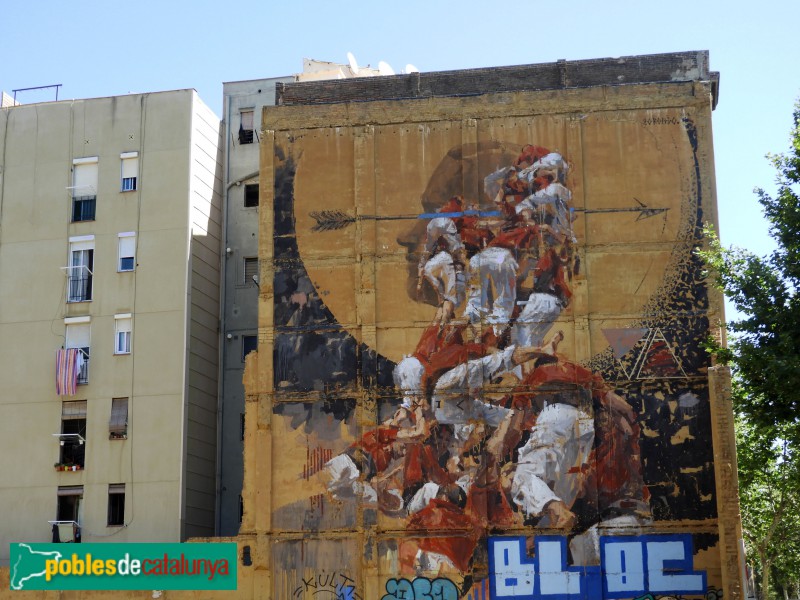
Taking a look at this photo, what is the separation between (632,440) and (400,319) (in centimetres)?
869

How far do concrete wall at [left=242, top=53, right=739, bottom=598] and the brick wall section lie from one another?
0.48ft

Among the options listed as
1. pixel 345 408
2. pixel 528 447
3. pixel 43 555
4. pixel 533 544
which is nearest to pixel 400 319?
pixel 345 408

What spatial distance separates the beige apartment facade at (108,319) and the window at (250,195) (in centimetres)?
168

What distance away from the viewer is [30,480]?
134 ft

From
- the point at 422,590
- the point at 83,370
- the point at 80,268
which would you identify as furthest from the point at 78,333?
the point at 422,590

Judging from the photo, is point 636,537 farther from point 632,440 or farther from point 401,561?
point 401,561

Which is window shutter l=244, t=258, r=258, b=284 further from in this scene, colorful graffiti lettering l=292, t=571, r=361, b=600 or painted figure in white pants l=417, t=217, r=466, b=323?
colorful graffiti lettering l=292, t=571, r=361, b=600

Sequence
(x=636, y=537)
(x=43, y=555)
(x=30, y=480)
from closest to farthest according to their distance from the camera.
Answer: (x=636, y=537)
(x=43, y=555)
(x=30, y=480)

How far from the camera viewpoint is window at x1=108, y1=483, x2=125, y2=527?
132 feet

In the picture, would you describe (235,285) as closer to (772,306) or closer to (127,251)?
(127,251)

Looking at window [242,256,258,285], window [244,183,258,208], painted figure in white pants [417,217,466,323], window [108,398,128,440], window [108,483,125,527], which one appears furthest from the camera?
window [244,183,258,208]

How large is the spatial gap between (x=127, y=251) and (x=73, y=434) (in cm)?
718

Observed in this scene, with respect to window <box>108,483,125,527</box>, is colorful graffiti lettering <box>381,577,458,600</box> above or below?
below

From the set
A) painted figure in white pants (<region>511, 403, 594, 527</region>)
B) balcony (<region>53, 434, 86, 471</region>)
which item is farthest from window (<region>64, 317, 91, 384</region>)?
painted figure in white pants (<region>511, 403, 594, 527</region>)
